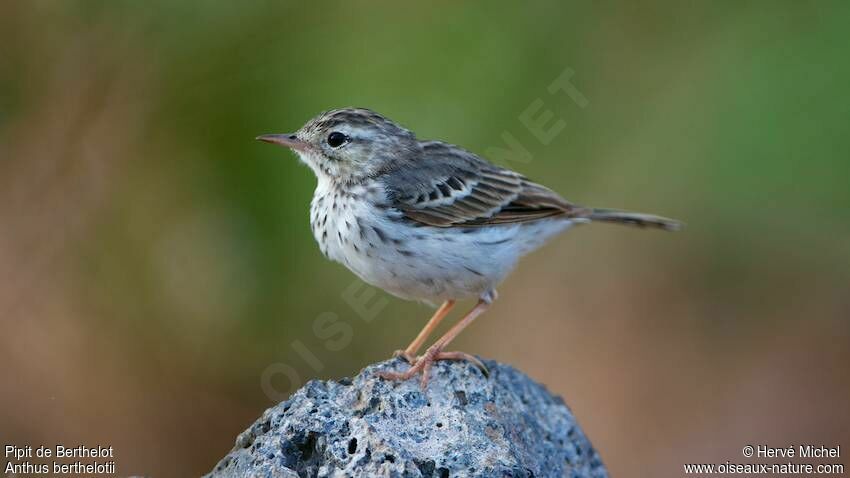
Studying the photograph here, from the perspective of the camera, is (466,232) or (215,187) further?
(215,187)

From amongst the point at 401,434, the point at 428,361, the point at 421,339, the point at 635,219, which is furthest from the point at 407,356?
the point at 635,219

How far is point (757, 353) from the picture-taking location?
9.95 meters

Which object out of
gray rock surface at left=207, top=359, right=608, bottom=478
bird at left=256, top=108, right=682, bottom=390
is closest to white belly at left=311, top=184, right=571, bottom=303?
bird at left=256, top=108, right=682, bottom=390

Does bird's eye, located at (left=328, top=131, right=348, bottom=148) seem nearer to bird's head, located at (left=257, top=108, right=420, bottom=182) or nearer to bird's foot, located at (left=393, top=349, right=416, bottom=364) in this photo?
bird's head, located at (left=257, top=108, right=420, bottom=182)

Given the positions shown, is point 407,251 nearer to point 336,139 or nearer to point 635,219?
point 336,139

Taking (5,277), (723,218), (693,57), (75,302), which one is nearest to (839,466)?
(723,218)

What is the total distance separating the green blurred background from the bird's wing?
1720 mm

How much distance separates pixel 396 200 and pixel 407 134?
0.80 meters

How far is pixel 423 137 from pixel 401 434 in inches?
172

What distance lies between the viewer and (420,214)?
22.1 ft

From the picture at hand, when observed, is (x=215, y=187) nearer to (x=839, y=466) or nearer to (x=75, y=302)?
(x=75, y=302)

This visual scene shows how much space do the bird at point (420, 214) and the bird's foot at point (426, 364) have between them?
22mm

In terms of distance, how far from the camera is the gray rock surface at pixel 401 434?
4.61 m

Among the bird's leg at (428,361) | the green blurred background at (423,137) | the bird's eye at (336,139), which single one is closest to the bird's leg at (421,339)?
the bird's leg at (428,361)
